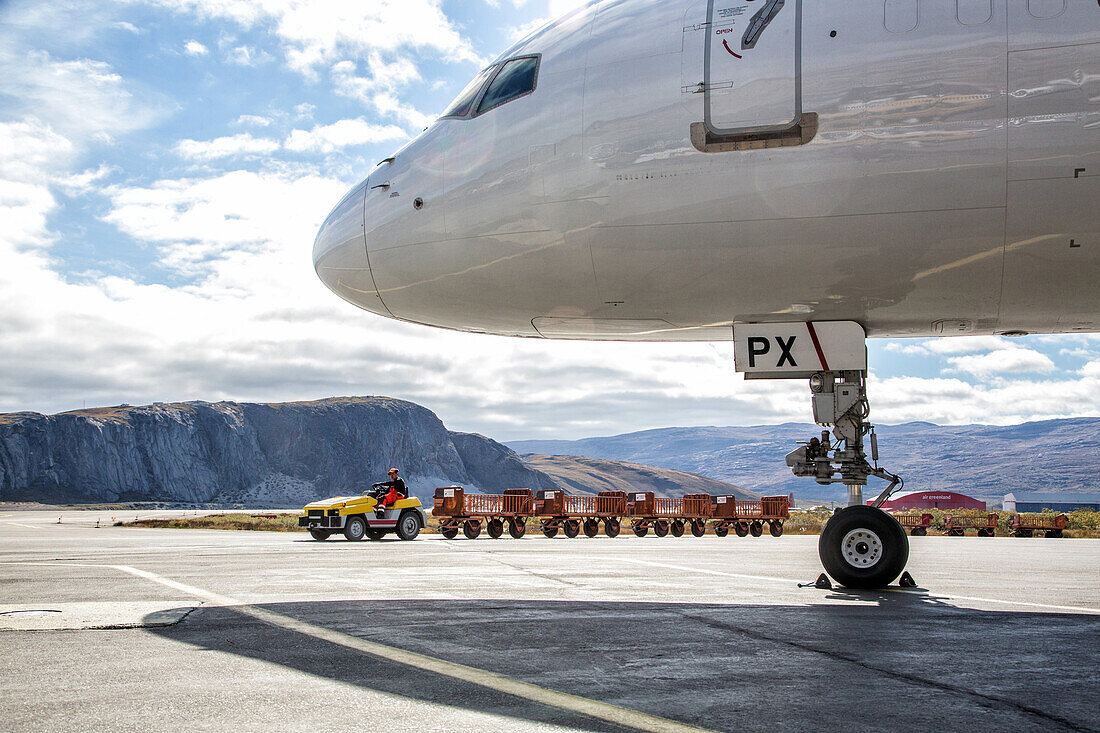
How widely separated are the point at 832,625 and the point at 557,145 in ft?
15.1

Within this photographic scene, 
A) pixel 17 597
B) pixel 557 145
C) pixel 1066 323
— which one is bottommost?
pixel 17 597

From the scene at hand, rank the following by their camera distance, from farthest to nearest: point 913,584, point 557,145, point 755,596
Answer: point 913,584, point 755,596, point 557,145

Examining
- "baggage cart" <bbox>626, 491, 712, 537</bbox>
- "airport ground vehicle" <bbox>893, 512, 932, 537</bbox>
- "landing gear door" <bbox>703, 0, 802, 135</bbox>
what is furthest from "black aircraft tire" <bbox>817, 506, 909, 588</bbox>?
"airport ground vehicle" <bbox>893, 512, 932, 537</bbox>

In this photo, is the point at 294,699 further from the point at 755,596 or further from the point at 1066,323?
the point at 1066,323

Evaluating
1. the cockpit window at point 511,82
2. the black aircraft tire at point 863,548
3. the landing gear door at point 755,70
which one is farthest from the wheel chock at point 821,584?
the cockpit window at point 511,82

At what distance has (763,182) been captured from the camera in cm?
705

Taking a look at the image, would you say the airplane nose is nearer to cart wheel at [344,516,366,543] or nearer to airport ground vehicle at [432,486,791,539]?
cart wheel at [344,516,366,543]

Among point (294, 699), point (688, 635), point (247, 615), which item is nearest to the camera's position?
point (294, 699)

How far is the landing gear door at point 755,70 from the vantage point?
7.02 meters

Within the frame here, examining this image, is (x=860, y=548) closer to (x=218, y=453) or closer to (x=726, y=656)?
(x=726, y=656)

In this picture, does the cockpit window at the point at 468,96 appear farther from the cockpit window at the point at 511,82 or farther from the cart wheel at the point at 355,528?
the cart wheel at the point at 355,528

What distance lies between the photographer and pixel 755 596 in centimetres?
840

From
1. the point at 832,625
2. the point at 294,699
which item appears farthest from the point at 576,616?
the point at 294,699

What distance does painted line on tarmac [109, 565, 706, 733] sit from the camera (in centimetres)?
349
